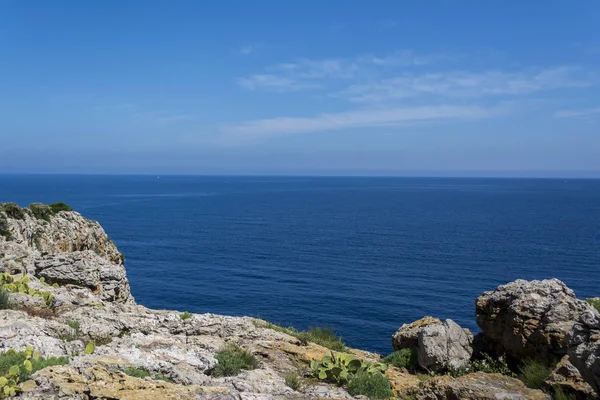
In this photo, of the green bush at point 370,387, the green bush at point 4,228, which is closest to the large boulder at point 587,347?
the green bush at point 370,387

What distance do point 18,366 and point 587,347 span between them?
1327 cm

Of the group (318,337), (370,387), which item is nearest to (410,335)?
(318,337)

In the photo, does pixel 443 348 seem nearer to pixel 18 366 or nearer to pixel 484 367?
pixel 484 367

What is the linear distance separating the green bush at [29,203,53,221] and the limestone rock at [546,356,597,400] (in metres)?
38.7

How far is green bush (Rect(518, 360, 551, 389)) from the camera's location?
13367mm

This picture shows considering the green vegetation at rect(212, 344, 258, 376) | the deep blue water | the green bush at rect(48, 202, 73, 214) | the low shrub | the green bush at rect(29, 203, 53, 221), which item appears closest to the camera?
the low shrub

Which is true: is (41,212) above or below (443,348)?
above

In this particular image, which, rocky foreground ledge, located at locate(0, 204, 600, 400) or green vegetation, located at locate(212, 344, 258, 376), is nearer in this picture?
rocky foreground ledge, located at locate(0, 204, 600, 400)

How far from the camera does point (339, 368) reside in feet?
46.9

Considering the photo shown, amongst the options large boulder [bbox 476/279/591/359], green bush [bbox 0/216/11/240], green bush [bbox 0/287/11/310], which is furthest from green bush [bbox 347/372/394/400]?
green bush [bbox 0/216/11/240]

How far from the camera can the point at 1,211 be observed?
34188 millimetres

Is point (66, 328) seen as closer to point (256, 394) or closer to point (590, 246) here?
point (256, 394)

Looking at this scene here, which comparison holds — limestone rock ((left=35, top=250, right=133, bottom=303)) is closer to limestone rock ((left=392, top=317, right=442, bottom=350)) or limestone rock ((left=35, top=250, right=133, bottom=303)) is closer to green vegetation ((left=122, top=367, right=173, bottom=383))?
green vegetation ((left=122, top=367, right=173, bottom=383))

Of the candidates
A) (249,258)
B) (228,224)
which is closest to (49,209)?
(249,258)
